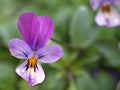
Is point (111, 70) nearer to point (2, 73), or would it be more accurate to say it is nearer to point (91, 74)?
point (91, 74)

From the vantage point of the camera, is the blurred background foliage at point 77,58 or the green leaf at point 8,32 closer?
the blurred background foliage at point 77,58

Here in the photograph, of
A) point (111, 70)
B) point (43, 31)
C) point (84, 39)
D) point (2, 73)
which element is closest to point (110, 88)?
point (111, 70)

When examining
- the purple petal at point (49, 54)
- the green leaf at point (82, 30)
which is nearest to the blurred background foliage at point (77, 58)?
the green leaf at point (82, 30)

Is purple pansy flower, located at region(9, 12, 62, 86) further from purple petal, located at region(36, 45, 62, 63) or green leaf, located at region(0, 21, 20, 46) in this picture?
green leaf, located at region(0, 21, 20, 46)

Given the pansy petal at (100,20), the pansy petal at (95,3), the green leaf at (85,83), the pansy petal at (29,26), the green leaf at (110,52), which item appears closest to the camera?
the pansy petal at (29,26)

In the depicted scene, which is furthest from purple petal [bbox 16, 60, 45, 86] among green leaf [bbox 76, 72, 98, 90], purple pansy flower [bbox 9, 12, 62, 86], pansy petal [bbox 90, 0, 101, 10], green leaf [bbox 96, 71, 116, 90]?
green leaf [bbox 96, 71, 116, 90]

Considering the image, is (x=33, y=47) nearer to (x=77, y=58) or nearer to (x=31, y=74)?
(x=31, y=74)

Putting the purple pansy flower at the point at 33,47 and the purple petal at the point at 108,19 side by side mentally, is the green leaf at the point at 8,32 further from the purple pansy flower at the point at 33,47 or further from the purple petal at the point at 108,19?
the purple pansy flower at the point at 33,47
